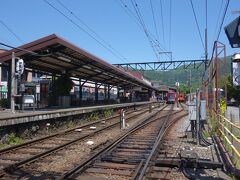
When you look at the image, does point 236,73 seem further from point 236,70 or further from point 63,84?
point 63,84

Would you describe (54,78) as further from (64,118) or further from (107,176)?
(107,176)

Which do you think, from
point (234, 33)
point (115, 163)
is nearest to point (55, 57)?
point (115, 163)

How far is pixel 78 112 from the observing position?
21.8 meters

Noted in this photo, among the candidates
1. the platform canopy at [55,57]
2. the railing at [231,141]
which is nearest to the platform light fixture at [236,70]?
the railing at [231,141]

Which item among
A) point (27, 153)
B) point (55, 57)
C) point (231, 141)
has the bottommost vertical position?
point (27, 153)

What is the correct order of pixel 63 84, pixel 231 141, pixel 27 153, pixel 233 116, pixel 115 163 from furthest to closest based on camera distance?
pixel 63 84 < pixel 233 116 < pixel 27 153 < pixel 231 141 < pixel 115 163

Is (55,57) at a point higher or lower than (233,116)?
higher

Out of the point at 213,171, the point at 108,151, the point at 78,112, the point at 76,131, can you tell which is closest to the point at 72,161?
the point at 108,151

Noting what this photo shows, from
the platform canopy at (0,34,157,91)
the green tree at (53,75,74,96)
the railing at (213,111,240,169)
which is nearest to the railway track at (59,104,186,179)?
the railing at (213,111,240,169)

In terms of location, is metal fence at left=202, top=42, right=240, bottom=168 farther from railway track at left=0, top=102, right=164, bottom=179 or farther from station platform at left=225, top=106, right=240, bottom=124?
railway track at left=0, top=102, right=164, bottom=179

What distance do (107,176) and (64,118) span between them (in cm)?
1231

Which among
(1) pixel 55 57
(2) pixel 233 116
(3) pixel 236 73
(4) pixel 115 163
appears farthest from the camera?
(1) pixel 55 57

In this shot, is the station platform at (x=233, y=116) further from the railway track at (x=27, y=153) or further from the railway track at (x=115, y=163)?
the railway track at (x=27, y=153)

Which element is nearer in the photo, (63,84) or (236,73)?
(236,73)
